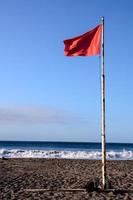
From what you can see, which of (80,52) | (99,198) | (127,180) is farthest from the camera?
(127,180)

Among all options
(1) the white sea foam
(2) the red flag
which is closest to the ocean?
(1) the white sea foam

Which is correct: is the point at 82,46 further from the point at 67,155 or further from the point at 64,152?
the point at 64,152

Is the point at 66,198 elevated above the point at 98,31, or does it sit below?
below

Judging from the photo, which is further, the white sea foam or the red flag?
the white sea foam

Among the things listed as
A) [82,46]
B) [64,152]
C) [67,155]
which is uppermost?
[82,46]

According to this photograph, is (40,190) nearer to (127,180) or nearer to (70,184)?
(70,184)

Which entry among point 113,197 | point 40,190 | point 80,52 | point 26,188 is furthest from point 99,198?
point 80,52

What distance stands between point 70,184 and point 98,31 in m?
6.23

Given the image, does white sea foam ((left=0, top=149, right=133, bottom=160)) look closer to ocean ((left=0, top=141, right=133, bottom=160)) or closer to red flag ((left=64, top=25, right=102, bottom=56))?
ocean ((left=0, top=141, right=133, bottom=160))

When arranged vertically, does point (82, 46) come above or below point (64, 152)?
above

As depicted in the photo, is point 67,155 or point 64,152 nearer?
point 67,155

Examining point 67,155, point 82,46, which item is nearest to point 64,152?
point 67,155

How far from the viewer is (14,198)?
44.4 ft

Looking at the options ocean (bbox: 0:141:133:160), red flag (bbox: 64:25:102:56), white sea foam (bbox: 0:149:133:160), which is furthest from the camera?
ocean (bbox: 0:141:133:160)
